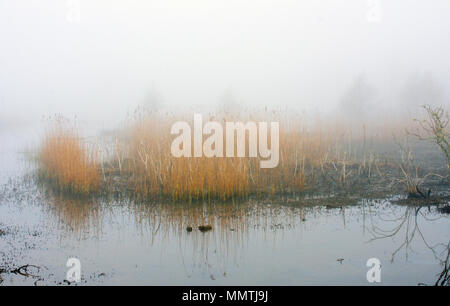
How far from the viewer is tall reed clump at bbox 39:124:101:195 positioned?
21.6 ft

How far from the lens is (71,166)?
6695 mm

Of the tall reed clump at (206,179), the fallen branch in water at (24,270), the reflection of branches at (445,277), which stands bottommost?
the reflection of branches at (445,277)

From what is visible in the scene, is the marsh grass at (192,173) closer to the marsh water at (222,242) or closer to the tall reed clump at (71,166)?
the tall reed clump at (71,166)

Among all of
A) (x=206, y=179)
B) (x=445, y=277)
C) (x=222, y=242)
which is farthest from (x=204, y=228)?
(x=445, y=277)

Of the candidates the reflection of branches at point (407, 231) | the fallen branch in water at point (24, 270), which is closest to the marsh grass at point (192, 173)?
the reflection of branches at point (407, 231)

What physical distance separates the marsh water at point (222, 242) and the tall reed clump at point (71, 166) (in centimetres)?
41

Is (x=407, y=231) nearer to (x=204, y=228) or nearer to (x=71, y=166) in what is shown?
(x=204, y=228)

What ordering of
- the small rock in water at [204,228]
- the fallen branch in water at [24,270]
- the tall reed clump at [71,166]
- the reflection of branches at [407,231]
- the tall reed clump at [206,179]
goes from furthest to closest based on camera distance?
the tall reed clump at [71,166] < the tall reed clump at [206,179] < the small rock in water at [204,228] < the reflection of branches at [407,231] < the fallen branch in water at [24,270]

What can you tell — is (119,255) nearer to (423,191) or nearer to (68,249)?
(68,249)

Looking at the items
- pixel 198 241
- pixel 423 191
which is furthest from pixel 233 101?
pixel 198 241

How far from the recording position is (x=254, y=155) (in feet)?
23.6

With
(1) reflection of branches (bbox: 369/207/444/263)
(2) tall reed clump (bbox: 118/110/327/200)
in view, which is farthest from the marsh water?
(2) tall reed clump (bbox: 118/110/327/200)

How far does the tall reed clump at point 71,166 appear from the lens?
21.6 ft
